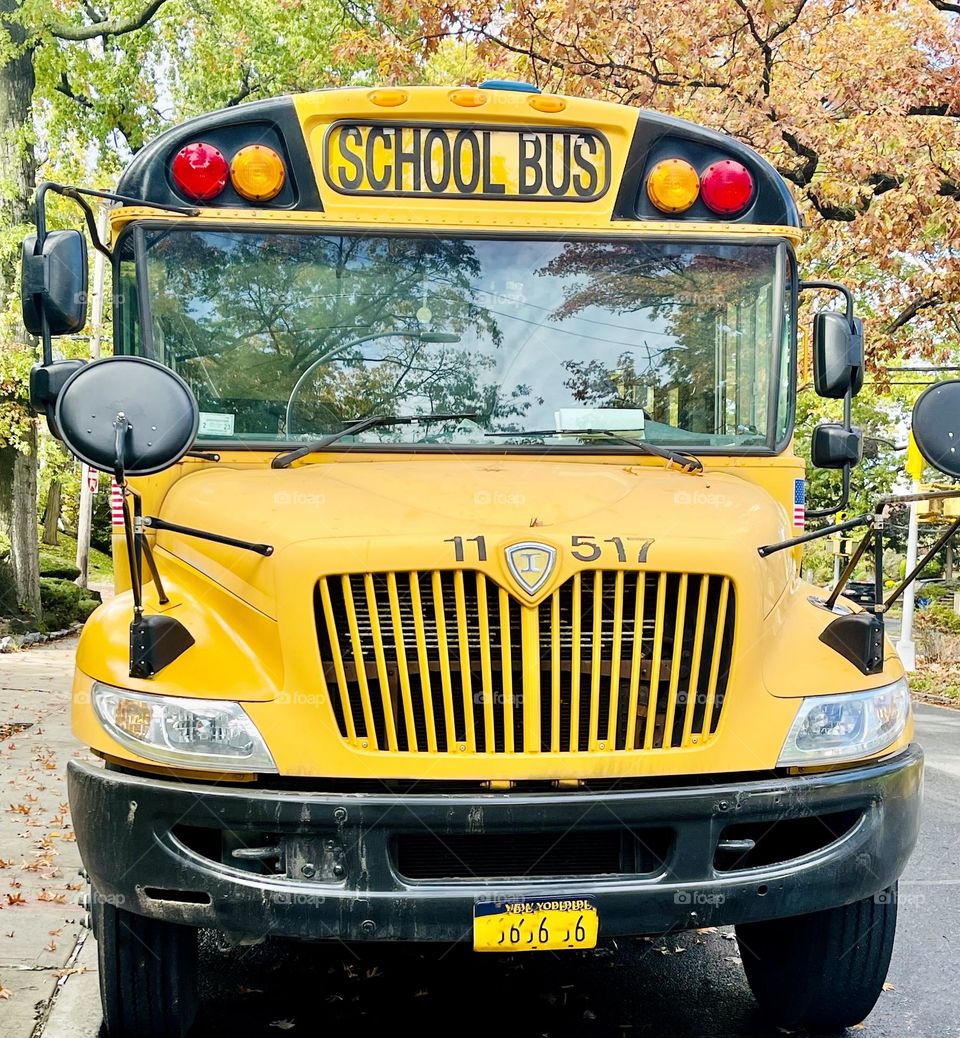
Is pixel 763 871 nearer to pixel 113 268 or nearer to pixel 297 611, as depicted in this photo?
pixel 297 611

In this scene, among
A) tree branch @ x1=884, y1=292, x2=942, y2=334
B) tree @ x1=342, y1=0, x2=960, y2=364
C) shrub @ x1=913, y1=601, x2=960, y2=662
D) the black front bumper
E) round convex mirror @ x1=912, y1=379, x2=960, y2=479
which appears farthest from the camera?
shrub @ x1=913, y1=601, x2=960, y2=662

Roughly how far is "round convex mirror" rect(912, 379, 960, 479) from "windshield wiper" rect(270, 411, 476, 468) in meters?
1.37

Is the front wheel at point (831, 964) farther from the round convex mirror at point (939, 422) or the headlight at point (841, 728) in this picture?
the round convex mirror at point (939, 422)

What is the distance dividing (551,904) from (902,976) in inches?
77.6

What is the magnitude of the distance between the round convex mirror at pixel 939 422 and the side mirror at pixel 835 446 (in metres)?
0.42

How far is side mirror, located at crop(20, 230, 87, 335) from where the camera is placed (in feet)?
12.6

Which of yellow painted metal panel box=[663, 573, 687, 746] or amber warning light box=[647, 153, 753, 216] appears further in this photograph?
amber warning light box=[647, 153, 753, 216]

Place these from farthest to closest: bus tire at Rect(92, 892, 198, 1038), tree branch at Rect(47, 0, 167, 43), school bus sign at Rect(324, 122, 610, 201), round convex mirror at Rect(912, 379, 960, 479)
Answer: tree branch at Rect(47, 0, 167, 43) < school bus sign at Rect(324, 122, 610, 201) < round convex mirror at Rect(912, 379, 960, 479) < bus tire at Rect(92, 892, 198, 1038)

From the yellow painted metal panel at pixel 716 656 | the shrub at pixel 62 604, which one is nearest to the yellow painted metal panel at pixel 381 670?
the yellow painted metal panel at pixel 716 656

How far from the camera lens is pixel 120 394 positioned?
132 inches

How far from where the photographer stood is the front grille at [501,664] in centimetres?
309

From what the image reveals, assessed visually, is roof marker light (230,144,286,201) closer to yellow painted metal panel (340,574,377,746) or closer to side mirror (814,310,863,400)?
yellow painted metal panel (340,574,377,746)

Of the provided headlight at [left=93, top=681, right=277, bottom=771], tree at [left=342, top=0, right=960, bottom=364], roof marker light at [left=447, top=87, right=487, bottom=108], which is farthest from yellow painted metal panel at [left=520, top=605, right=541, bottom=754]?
tree at [left=342, top=0, right=960, bottom=364]

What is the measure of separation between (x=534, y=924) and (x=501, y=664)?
0.62 m
